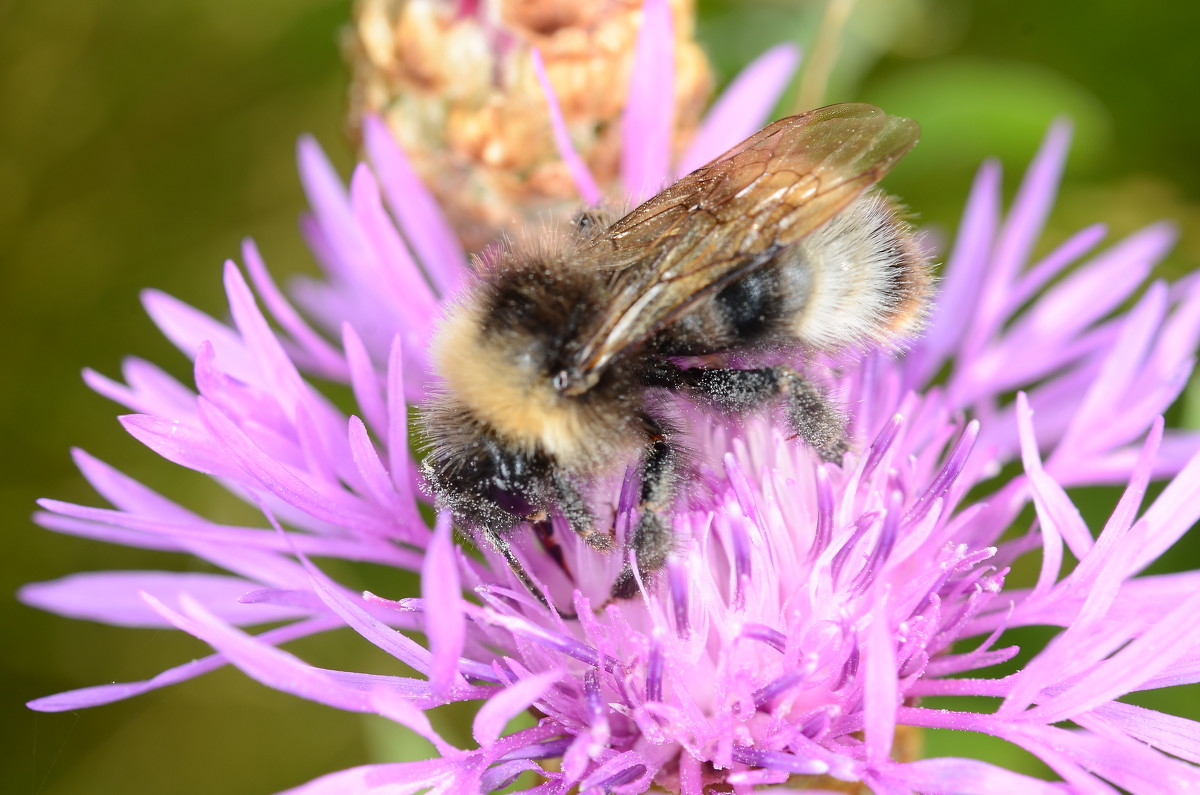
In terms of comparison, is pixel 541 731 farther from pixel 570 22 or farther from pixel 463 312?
pixel 570 22

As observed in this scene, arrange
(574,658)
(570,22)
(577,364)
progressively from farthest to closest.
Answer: (570,22), (574,658), (577,364)

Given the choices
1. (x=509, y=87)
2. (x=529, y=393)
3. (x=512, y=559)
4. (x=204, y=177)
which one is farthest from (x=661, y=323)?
(x=204, y=177)

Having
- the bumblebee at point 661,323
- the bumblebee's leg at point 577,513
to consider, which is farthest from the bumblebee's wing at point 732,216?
the bumblebee's leg at point 577,513

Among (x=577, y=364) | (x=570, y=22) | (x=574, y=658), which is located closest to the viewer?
(x=577, y=364)

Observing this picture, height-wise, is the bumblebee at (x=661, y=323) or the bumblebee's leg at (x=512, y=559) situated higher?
the bumblebee at (x=661, y=323)

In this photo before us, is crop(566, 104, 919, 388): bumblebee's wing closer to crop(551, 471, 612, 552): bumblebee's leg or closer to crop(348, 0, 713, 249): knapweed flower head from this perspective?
crop(551, 471, 612, 552): bumblebee's leg

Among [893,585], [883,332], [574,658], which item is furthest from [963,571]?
[574,658]

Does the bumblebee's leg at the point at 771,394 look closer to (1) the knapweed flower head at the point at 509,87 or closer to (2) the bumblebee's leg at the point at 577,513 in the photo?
(2) the bumblebee's leg at the point at 577,513

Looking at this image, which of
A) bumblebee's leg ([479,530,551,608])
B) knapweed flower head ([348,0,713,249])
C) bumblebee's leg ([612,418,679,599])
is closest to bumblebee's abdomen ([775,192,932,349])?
bumblebee's leg ([612,418,679,599])
